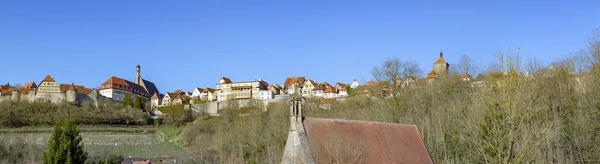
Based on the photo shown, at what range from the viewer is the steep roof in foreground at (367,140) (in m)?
25.9

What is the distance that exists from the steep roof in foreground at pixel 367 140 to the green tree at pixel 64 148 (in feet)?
64.7

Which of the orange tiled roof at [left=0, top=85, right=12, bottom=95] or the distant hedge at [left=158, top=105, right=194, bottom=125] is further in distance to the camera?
the orange tiled roof at [left=0, top=85, right=12, bottom=95]

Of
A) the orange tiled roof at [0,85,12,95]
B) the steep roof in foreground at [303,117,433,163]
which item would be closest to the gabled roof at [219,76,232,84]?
the orange tiled roof at [0,85,12,95]

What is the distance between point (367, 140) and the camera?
27.3 m

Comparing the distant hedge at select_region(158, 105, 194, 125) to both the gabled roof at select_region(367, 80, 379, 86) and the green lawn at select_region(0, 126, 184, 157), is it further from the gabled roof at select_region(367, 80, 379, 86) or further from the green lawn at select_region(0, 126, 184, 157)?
the gabled roof at select_region(367, 80, 379, 86)

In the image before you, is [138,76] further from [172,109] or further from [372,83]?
[372,83]

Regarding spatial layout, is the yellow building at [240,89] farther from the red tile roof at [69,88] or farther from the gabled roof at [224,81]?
the red tile roof at [69,88]

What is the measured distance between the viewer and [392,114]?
145ft

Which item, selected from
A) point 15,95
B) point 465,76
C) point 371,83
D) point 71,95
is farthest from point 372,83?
point 15,95

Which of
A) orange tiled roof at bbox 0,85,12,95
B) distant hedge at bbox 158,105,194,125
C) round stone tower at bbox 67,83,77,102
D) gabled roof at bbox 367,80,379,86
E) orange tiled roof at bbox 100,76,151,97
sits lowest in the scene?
distant hedge at bbox 158,105,194,125

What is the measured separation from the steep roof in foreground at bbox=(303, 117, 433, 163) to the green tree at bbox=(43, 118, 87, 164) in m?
19.7

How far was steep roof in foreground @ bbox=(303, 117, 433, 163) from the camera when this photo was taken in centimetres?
2586

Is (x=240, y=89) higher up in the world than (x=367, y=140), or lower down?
higher up

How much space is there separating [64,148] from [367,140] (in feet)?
70.1
